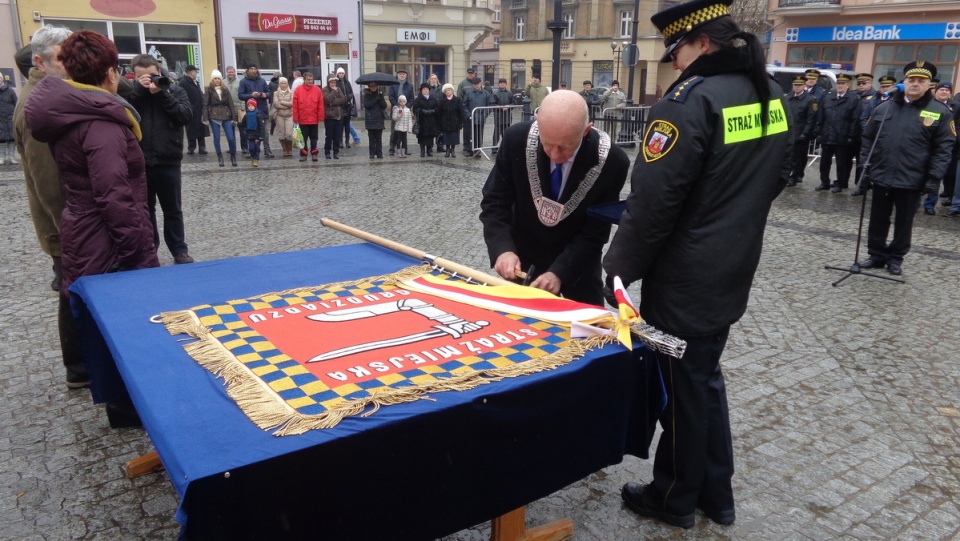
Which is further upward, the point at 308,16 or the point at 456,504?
the point at 308,16

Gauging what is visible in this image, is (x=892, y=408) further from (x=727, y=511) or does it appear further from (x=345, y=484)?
(x=345, y=484)

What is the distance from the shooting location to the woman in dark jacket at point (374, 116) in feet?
50.2

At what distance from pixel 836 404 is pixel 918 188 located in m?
3.79

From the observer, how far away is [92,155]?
3.58 meters

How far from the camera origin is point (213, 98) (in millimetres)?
13883

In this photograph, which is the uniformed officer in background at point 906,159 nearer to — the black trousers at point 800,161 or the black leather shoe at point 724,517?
the black leather shoe at point 724,517

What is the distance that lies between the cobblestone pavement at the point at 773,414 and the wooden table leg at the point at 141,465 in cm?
4

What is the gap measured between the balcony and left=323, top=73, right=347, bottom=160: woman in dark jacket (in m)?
22.9

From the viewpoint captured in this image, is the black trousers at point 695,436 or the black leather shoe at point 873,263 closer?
the black trousers at point 695,436

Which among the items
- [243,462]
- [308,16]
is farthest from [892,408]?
[308,16]

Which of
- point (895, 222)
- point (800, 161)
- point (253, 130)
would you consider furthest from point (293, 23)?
point (895, 222)

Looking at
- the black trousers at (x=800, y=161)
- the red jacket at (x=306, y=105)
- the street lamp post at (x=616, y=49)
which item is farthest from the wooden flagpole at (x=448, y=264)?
the street lamp post at (x=616, y=49)

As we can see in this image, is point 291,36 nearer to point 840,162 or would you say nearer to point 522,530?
point 840,162

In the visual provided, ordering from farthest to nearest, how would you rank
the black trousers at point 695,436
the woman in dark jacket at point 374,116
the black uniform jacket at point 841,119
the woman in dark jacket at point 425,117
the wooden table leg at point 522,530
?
1. the woman in dark jacket at point 425,117
2. the woman in dark jacket at point 374,116
3. the black uniform jacket at point 841,119
4. the black trousers at point 695,436
5. the wooden table leg at point 522,530
